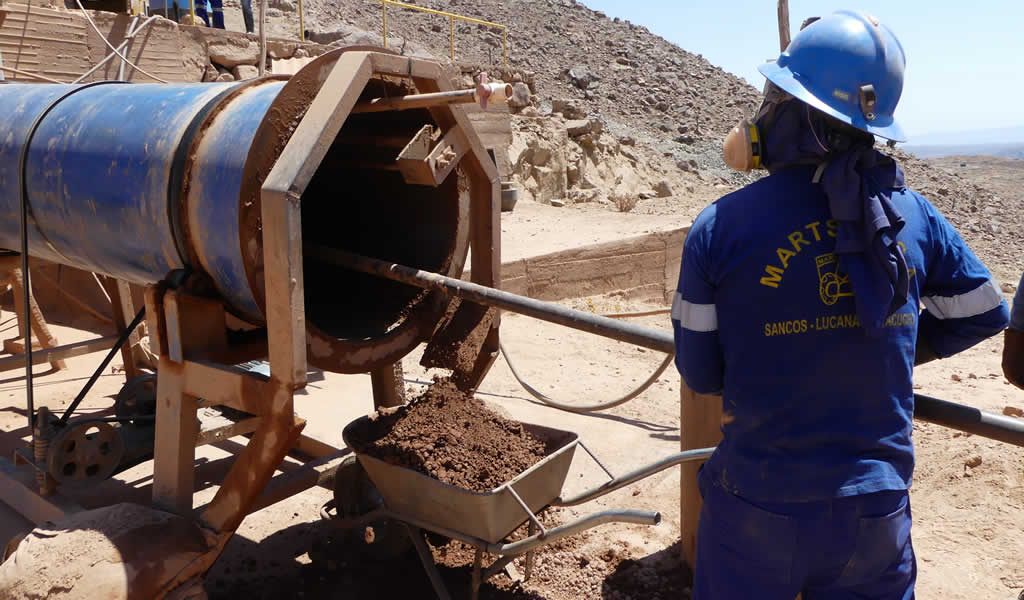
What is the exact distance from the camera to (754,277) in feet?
5.90

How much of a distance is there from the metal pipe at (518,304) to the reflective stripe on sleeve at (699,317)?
0.45 m

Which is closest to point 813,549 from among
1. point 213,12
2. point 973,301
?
point 973,301

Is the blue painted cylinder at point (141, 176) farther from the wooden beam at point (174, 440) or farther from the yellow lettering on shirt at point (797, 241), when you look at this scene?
the yellow lettering on shirt at point (797, 241)

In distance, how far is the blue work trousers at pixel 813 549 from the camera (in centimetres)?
186

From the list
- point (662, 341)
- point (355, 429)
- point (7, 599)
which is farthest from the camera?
point (355, 429)

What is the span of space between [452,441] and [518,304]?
0.65m

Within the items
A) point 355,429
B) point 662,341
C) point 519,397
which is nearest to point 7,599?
point 355,429

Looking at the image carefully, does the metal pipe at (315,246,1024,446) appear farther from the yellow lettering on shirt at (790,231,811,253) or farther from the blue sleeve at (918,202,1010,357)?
the yellow lettering on shirt at (790,231,811,253)

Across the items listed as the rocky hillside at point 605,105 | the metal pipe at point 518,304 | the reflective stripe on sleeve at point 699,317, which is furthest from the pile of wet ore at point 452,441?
the rocky hillside at point 605,105

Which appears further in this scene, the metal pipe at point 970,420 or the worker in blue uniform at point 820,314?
the metal pipe at point 970,420

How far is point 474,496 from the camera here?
8.77 feet

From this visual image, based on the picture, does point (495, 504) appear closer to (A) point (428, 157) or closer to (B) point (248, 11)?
(A) point (428, 157)

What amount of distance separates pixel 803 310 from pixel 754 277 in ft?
0.42

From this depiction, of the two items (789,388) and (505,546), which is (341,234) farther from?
(789,388)
